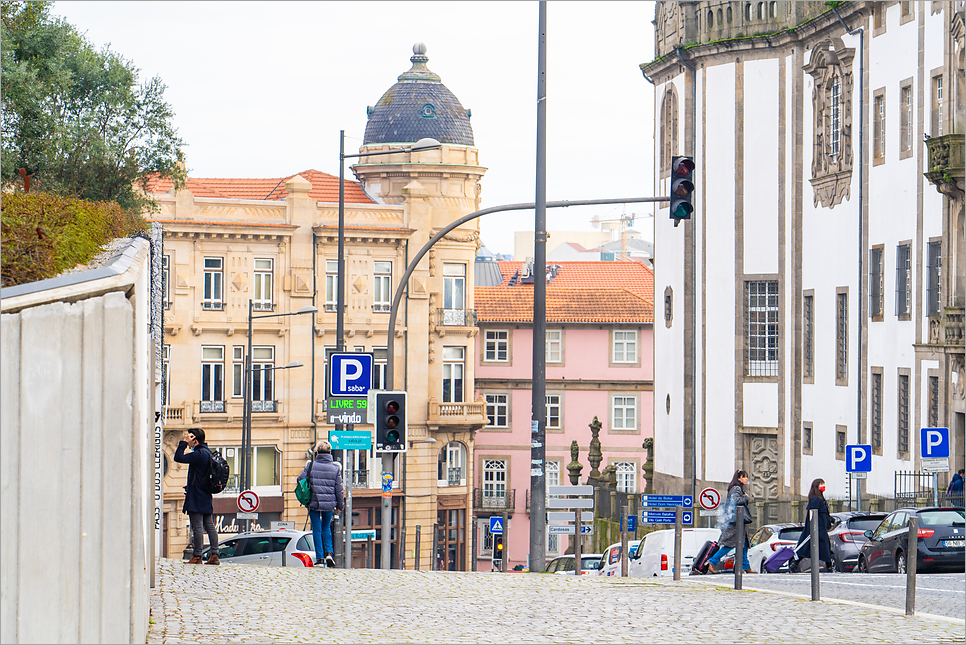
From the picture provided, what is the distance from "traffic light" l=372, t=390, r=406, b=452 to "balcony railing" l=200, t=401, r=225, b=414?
4033 cm

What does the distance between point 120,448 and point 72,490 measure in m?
0.31

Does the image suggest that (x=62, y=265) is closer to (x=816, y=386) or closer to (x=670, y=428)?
(x=816, y=386)

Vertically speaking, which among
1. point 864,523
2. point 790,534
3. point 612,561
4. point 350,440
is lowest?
point 612,561

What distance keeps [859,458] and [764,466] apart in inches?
431

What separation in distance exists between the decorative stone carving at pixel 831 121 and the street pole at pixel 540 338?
78.9 ft

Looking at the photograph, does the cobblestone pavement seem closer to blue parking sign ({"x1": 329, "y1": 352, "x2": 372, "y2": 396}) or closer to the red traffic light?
blue parking sign ({"x1": 329, "y1": 352, "x2": 372, "y2": 396})

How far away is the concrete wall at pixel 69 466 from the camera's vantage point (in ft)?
23.9

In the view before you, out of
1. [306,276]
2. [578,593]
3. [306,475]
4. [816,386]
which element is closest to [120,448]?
[578,593]

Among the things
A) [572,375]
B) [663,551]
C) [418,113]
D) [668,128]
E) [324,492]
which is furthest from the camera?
[572,375]

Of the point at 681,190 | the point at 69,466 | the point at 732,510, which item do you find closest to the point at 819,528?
the point at 732,510

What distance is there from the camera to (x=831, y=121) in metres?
46.6

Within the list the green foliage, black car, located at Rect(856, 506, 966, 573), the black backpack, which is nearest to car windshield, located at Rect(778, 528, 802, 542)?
black car, located at Rect(856, 506, 966, 573)

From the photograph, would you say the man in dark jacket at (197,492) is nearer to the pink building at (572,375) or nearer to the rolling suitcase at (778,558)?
the rolling suitcase at (778,558)

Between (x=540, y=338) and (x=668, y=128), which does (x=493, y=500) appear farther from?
(x=540, y=338)
